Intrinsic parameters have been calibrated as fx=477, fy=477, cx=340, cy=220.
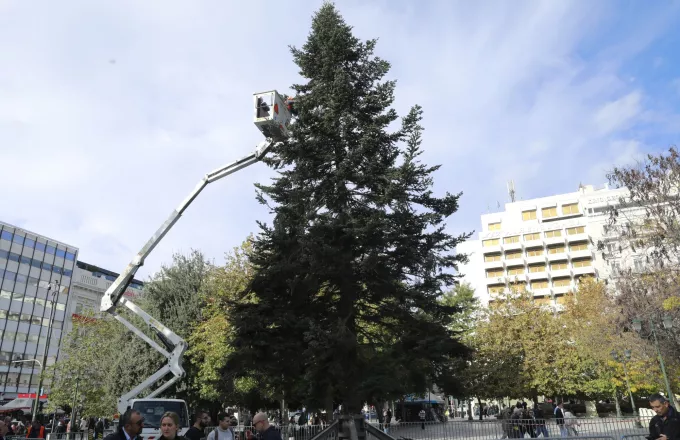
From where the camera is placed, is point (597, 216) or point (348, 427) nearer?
point (348, 427)

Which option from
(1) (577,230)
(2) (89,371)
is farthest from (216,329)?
(1) (577,230)

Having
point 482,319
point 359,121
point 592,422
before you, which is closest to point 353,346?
point 359,121

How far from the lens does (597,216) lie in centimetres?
7612

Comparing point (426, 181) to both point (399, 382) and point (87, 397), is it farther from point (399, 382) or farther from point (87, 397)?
point (87, 397)

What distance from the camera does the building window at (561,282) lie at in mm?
75994

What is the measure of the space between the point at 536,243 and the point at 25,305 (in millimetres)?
77181

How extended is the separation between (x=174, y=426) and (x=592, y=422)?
56.7ft

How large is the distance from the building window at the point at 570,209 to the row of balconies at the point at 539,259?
27.4ft

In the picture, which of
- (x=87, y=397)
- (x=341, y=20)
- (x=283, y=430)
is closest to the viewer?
(x=283, y=430)

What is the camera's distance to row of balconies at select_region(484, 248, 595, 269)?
75688mm

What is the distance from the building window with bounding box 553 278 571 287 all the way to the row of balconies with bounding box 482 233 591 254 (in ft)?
19.3

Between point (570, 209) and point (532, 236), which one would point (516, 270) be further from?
point (570, 209)

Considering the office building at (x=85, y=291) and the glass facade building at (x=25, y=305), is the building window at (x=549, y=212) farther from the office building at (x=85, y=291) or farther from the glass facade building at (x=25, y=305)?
the glass facade building at (x=25, y=305)

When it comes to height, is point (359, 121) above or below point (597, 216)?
below
